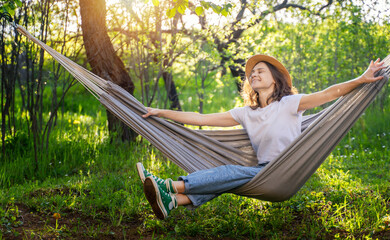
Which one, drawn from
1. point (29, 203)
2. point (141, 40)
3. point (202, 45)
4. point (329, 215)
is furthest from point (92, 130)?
point (329, 215)

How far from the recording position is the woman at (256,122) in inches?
86.3

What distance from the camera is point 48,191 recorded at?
3.05 metres

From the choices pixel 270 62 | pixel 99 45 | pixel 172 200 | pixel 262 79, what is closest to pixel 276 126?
pixel 262 79

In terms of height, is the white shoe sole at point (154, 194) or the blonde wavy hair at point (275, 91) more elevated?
the blonde wavy hair at point (275, 91)

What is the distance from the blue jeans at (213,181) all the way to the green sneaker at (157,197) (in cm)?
13

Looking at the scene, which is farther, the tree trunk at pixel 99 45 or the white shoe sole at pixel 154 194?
the tree trunk at pixel 99 45

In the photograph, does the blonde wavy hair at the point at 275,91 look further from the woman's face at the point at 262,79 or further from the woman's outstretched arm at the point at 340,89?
the woman's outstretched arm at the point at 340,89

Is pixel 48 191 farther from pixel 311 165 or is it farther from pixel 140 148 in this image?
pixel 311 165

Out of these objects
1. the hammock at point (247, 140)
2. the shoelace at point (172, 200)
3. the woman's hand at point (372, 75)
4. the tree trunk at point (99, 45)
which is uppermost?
the tree trunk at point (99, 45)

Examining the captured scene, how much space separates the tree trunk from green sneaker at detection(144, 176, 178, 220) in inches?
92.2

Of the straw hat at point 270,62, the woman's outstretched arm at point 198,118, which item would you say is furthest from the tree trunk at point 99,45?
the straw hat at point 270,62

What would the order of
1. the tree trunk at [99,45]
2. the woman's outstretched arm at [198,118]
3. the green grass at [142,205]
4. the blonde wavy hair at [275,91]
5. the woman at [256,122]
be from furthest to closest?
1. the tree trunk at [99,45]
2. the woman's outstretched arm at [198,118]
3. the blonde wavy hair at [275,91]
4. the green grass at [142,205]
5. the woman at [256,122]

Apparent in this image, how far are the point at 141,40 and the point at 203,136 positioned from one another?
2242 mm

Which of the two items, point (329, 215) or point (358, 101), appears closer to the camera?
point (358, 101)
